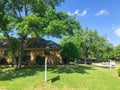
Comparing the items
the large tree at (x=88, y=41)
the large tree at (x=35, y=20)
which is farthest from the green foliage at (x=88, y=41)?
the large tree at (x=35, y=20)

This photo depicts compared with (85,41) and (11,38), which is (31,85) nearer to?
(11,38)

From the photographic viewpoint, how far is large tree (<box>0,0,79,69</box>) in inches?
942

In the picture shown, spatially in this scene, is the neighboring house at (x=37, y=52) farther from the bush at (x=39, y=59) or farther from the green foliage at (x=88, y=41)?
the green foliage at (x=88, y=41)

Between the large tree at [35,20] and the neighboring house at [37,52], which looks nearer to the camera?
the large tree at [35,20]

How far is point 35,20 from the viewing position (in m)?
23.8

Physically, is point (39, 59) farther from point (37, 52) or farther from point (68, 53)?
point (68, 53)

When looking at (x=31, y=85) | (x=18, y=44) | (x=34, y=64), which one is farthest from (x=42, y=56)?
(x=31, y=85)

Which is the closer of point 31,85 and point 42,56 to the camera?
point 31,85

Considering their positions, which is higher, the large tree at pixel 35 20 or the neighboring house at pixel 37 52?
the large tree at pixel 35 20

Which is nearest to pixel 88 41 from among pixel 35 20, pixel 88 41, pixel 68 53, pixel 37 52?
pixel 88 41

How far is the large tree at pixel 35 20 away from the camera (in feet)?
78.5

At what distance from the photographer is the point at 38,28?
24.3 meters

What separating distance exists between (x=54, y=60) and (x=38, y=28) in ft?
45.3

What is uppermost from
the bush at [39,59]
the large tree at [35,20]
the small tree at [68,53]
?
the large tree at [35,20]
